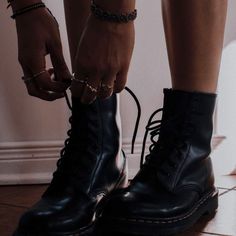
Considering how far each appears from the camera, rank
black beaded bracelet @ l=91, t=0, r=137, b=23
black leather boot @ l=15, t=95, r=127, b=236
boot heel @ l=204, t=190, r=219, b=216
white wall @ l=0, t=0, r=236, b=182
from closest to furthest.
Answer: black beaded bracelet @ l=91, t=0, r=137, b=23, black leather boot @ l=15, t=95, r=127, b=236, boot heel @ l=204, t=190, r=219, b=216, white wall @ l=0, t=0, r=236, b=182

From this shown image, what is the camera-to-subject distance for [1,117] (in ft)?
3.72

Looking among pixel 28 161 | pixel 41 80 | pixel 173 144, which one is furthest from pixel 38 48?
pixel 28 161

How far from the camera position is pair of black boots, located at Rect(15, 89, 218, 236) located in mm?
656

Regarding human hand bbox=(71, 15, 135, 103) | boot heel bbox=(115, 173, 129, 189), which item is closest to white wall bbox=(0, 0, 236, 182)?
boot heel bbox=(115, 173, 129, 189)

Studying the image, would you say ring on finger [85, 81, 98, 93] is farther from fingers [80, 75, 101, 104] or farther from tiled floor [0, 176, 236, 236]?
tiled floor [0, 176, 236, 236]

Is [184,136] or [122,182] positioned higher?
[184,136]

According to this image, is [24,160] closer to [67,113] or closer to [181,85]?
[67,113]

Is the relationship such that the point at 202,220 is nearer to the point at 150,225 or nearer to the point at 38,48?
the point at 150,225

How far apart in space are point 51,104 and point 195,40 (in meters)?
0.52

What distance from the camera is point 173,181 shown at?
0.70 m

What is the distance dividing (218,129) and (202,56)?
511mm

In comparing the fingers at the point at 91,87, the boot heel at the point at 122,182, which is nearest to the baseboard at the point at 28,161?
the boot heel at the point at 122,182

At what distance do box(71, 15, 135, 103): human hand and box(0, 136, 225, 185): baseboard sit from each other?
1.96 feet

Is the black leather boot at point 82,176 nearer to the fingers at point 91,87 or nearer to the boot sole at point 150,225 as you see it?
the boot sole at point 150,225
